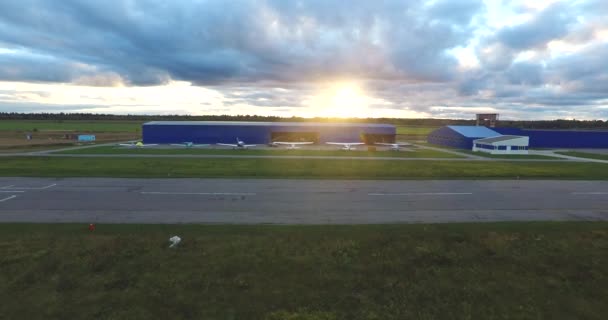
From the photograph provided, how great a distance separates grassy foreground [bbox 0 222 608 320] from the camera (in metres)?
8.26

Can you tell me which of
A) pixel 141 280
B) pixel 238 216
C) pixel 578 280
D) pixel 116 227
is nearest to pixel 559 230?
pixel 578 280

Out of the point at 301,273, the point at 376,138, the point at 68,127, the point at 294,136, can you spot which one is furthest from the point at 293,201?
the point at 68,127

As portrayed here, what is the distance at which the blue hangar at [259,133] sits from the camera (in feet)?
201

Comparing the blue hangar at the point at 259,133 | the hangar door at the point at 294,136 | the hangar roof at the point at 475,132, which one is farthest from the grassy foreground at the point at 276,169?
the hangar door at the point at 294,136

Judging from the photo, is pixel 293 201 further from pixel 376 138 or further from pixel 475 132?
pixel 475 132

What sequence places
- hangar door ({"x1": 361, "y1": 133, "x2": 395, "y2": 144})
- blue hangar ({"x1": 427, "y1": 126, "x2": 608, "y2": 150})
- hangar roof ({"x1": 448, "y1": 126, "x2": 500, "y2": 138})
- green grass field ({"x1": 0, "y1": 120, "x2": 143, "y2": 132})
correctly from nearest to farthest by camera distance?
hangar roof ({"x1": 448, "y1": 126, "x2": 500, "y2": 138}) → hangar door ({"x1": 361, "y1": 133, "x2": 395, "y2": 144}) → blue hangar ({"x1": 427, "y1": 126, "x2": 608, "y2": 150}) → green grass field ({"x1": 0, "y1": 120, "x2": 143, "y2": 132})

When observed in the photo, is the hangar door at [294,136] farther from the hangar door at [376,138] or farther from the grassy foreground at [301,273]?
the grassy foreground at [301,273]

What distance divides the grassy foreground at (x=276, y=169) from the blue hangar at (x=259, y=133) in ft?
76.5

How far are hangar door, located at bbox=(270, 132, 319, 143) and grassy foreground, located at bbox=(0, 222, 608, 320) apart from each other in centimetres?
4881

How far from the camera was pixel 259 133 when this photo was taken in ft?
203

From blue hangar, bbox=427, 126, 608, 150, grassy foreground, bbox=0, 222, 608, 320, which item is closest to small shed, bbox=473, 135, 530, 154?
blue hangar, bbox=427, 126, 608, 150

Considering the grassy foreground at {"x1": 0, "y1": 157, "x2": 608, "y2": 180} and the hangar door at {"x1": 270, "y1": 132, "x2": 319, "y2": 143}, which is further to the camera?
the hangar door at {"x1": 270, "y1": 132, "x2": 319, "y2": 143}

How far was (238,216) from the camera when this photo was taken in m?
16.7

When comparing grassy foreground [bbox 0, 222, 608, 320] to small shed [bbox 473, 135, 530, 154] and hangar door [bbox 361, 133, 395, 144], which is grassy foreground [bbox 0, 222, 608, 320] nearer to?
small shed [bbox 473, 135, 530, 154]
